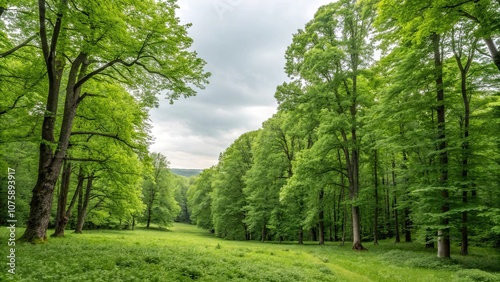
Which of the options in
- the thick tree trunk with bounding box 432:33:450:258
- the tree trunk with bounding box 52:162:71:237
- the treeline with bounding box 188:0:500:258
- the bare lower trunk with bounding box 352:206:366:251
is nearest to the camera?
the treeline with bounding box 188:0:500:258

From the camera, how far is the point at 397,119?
15.1m

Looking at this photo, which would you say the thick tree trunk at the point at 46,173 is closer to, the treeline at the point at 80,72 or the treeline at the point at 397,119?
the treeline at the point at 80,72

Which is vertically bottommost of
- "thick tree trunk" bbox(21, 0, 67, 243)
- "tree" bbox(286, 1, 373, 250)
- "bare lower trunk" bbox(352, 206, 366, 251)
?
"bare lower trunk" bbox(352, 206, 366, 251)

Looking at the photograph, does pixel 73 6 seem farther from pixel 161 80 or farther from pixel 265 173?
pixel 265 173

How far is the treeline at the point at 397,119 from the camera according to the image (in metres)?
12.3

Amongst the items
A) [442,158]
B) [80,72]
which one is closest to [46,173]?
[80,72]

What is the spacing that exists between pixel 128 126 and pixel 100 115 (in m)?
1.85

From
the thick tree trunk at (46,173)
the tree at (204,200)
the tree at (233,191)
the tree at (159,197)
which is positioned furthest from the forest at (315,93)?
the tree at (204,200)

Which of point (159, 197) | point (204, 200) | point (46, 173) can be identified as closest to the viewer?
point (46, 173)

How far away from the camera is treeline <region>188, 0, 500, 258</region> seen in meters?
12.3

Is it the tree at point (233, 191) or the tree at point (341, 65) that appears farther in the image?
the tree at point (233, 191)

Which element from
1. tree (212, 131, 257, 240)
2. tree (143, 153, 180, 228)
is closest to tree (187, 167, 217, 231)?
tree (143, 153, 180, 228)

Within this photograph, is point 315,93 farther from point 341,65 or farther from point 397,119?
point 397,119

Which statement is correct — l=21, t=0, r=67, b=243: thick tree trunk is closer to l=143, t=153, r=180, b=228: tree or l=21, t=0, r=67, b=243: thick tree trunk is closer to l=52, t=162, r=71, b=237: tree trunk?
l=52, t=162, r=71, b=237: tree trunk
